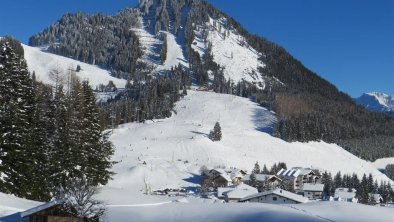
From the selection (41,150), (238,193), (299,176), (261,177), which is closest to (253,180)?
(261,177)

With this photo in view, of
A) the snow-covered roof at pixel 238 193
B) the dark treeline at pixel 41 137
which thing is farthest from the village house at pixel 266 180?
the dark treeline at pixel 41 137

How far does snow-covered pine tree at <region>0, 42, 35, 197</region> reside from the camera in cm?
3906

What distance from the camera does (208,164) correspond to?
142750 millimetres

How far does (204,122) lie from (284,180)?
6420 centimetres

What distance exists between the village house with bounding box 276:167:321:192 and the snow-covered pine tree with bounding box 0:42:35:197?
352 ft

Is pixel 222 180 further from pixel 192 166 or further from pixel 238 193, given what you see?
pixel 238 193

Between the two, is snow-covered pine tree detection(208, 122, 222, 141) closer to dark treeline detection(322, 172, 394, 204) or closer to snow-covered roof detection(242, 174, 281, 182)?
snow-covered roof detection(242, 174, 281, 182)

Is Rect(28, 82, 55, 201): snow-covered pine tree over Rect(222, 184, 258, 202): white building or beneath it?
over

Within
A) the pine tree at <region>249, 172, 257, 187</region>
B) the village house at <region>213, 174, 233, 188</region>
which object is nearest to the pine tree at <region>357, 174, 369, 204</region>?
the pine tree at <region>249, 172, 257, 187</region>

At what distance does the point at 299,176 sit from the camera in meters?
146

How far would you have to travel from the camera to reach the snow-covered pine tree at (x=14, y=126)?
128 feet

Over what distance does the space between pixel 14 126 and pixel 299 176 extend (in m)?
116

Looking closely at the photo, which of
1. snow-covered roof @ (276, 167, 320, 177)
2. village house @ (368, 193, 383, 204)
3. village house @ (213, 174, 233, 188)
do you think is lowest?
village house @ (368, 193, 383, 204)

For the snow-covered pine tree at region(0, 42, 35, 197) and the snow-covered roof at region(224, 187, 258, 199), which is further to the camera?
the snow-covered roof at region(224, 187, 258, 199)
